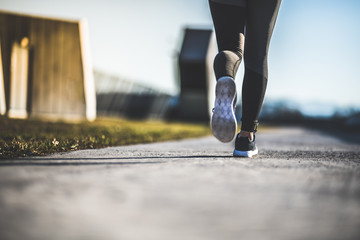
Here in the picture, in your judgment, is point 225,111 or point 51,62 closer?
point 225,111

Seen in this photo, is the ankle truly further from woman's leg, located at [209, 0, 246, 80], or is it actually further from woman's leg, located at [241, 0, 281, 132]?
woman's leg, located at [209, 0, 246, 80]

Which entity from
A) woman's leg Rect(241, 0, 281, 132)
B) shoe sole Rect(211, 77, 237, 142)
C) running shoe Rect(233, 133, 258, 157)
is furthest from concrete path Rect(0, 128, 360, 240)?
woman's leg Rect(241, 0, 281, 132)

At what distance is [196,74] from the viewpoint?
610 inches

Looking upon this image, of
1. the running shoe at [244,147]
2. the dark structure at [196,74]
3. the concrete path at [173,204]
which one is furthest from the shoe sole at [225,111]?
the dark structure at [196,74]

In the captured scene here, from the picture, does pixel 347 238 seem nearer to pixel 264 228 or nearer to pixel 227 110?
pixel 264 228

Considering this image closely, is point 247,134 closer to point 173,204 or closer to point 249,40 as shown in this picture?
point 249,40

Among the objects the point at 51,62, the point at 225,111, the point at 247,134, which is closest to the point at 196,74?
the point at 51,62

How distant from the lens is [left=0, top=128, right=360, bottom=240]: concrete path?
2.03 ft

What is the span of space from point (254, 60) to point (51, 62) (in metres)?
7.82

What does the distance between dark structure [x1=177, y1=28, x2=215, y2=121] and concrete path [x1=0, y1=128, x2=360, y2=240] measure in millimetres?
13859

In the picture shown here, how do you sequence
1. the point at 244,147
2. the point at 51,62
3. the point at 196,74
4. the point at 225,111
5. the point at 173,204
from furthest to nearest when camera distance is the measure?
the point at 196,74 < the point at 51,62 < the point at 244,147 < the point at 225,111 < the point at 173,204

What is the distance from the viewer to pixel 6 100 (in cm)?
757

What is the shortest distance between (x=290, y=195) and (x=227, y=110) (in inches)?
30.7

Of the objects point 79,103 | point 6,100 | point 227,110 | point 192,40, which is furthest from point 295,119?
point 227,110
